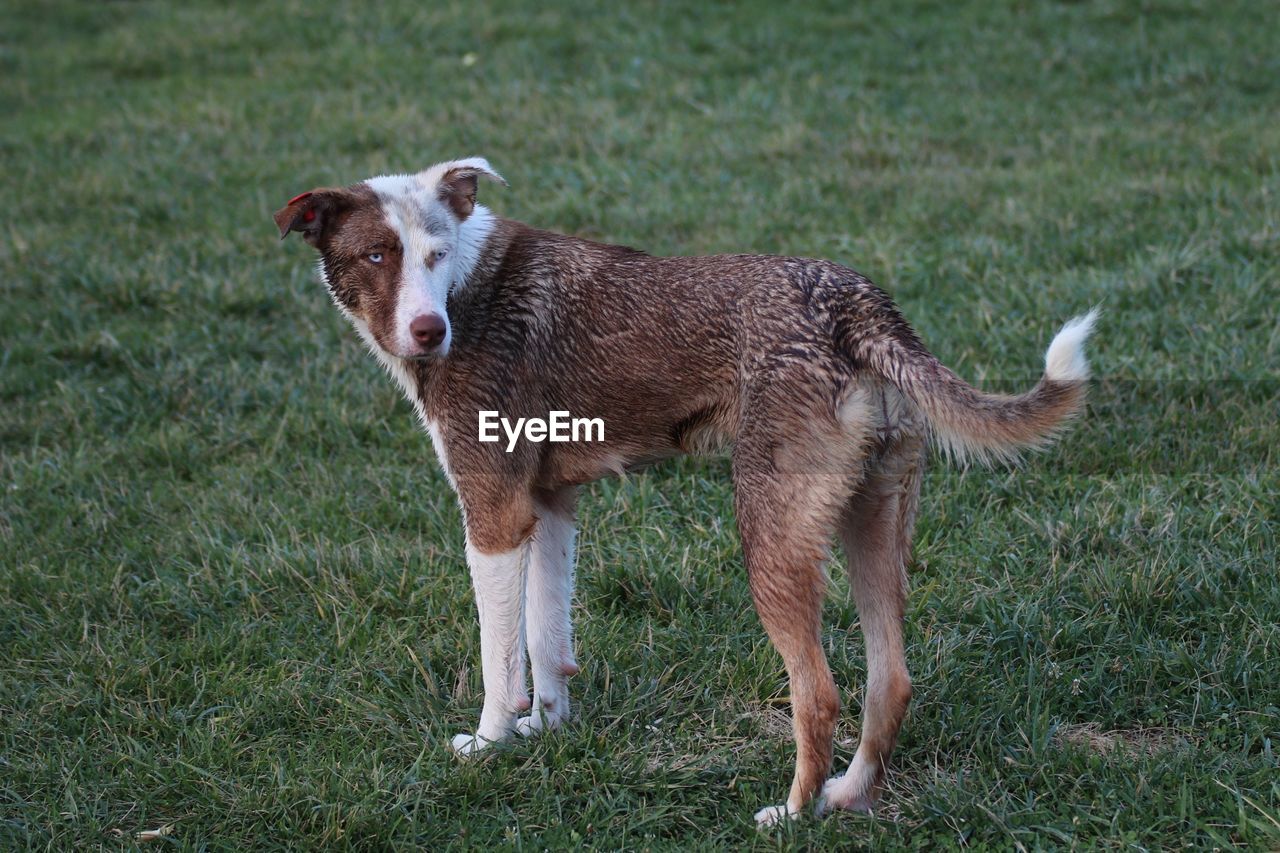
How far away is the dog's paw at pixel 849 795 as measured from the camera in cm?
361

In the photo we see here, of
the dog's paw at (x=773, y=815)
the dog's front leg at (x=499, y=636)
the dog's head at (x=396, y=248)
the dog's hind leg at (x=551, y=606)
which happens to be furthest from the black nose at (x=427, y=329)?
the dog's paw at (x=773, y=815)

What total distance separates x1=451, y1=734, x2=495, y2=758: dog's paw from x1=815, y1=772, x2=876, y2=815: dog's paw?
0.99m

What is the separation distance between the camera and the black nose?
Result: 3600mm

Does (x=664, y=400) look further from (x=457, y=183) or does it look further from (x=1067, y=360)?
(x=1067, y=360)

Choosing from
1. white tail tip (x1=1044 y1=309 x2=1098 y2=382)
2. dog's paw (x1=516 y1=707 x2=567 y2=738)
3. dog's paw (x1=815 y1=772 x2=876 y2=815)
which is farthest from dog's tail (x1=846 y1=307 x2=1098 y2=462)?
dog's paw (x1=516 y1=707 x2=567 y2=738)

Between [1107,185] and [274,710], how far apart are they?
19.1ft

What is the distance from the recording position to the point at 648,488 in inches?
206

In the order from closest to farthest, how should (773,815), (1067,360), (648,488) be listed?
(1067,360), (773,815), (648,488)

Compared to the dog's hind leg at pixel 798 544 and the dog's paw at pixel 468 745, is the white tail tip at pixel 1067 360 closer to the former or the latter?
the dog's hind leg at pixel 798 544

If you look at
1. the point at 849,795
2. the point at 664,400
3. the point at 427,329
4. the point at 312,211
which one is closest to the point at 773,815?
the point at 849,795

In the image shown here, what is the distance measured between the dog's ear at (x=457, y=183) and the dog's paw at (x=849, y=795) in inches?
77.9

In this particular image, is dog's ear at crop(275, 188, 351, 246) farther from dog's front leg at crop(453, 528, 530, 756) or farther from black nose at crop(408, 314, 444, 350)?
dog's front leg at crop(453, 528, 530, 756)

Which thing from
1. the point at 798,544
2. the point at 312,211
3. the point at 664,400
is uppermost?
the point at 312,211

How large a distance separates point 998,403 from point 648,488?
2087 millimetres
